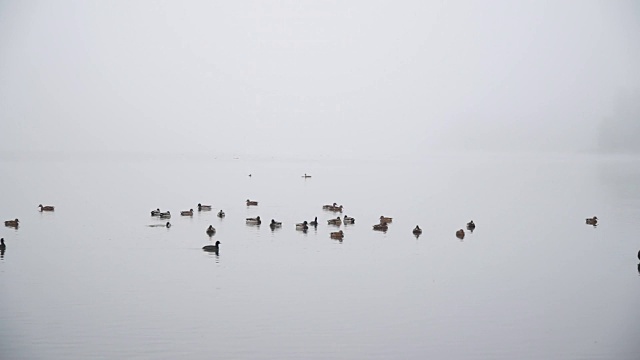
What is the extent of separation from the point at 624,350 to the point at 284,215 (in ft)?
104

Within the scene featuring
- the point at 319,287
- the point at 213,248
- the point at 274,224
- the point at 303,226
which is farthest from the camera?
the point at 274,224

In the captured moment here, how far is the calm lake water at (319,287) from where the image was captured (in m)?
19.0

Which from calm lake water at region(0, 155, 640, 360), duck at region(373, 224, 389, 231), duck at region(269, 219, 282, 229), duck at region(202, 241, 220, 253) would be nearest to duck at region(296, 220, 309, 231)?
calm lake water at region(0, 155, 640, 360)

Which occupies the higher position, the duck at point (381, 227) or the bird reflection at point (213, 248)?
the duck at point (381, 227)

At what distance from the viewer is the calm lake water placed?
1905cm

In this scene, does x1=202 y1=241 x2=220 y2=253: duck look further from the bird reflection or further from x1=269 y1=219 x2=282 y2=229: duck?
x1=269 y1=219 x2=282 y2=229: duck

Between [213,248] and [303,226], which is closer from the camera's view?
[213,248]

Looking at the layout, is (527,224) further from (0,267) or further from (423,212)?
(0,267)

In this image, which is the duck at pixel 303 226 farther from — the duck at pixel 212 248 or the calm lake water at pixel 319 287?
the duck at pixel 212 248

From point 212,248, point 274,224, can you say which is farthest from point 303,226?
point 212,248

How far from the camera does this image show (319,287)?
25.3 meters

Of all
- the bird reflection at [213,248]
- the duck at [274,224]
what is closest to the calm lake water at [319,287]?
the duck at [274,224]

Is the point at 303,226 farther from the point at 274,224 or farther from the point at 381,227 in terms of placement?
the point at 381,227

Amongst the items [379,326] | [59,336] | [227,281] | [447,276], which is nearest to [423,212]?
[447,276]
